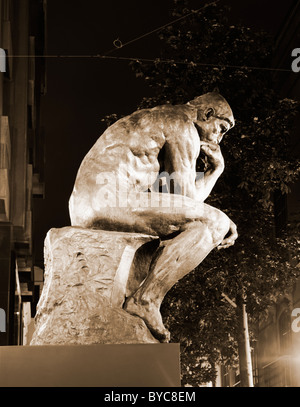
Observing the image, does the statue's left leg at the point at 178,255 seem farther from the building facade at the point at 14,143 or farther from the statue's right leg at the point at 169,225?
the building facade at the point at 14,143

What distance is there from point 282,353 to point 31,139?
42.0 feet

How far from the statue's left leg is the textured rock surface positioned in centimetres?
12

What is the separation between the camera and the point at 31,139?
83.9ft

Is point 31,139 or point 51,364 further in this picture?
point 31,139

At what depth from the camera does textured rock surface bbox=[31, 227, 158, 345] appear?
5832mm

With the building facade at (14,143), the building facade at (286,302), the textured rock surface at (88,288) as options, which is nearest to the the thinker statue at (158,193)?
the textured rock surface at (88,288)

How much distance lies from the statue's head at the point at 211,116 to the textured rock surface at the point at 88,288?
3.78ft

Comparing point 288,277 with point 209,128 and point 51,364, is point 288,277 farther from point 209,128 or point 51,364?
point 51,364

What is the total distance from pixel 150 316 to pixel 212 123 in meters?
1.81

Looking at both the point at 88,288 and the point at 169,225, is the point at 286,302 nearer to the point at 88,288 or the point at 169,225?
Answer: the point at 169,225

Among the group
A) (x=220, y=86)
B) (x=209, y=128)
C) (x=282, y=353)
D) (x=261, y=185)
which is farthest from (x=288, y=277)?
(x=282, y=353)

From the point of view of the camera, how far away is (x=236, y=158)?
16.2 meters

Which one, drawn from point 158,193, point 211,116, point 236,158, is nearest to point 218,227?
point 158,193

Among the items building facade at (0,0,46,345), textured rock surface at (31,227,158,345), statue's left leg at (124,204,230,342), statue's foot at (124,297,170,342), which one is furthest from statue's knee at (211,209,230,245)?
building facade at (0,0,46,345)
